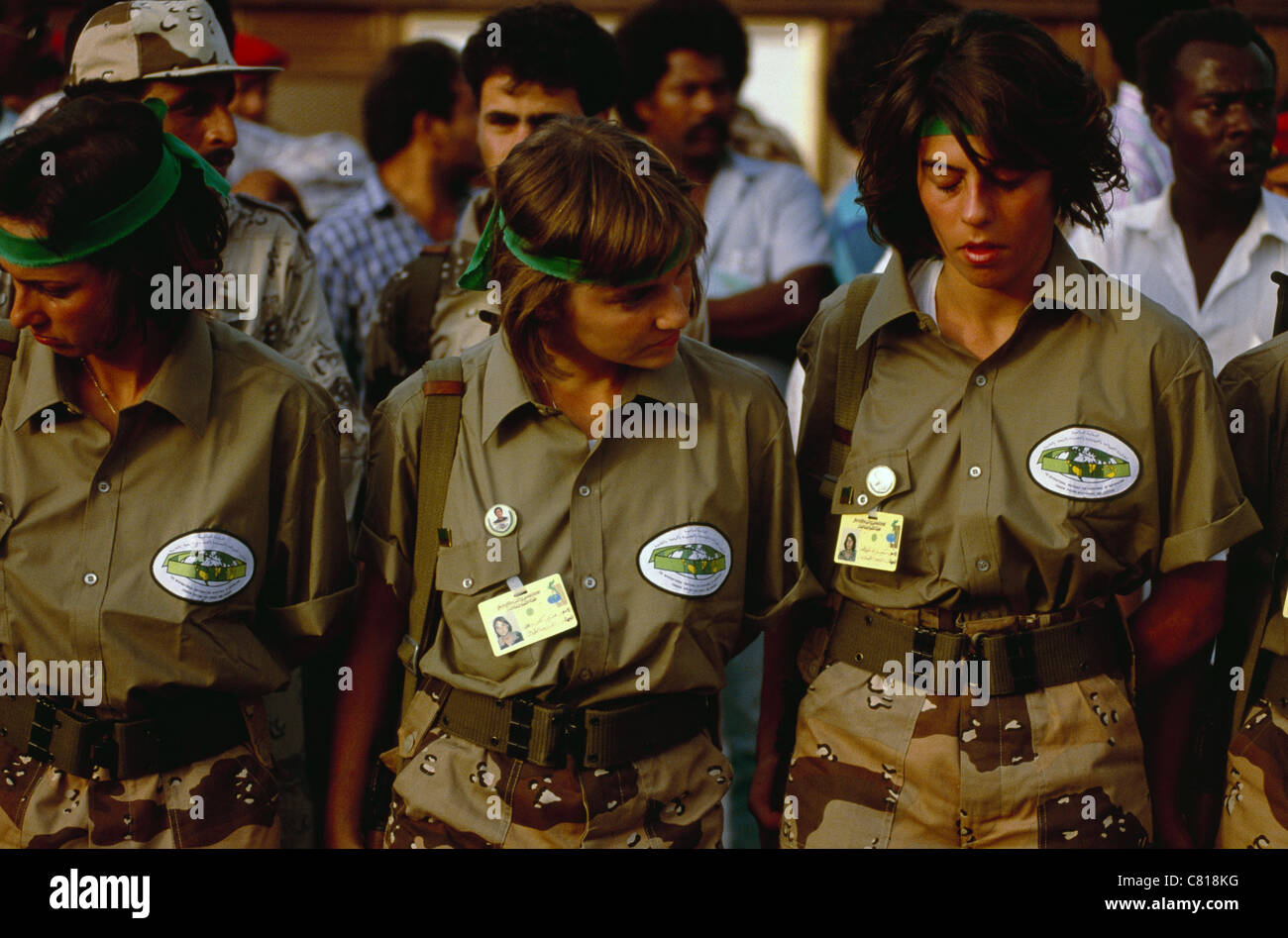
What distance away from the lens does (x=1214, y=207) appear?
3990 mm

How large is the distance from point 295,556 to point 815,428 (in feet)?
3.58

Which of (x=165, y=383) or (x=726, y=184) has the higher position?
(x=726, y=184)

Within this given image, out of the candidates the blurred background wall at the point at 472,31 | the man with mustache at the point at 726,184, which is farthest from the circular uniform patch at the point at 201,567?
the blurred background wall at the point at 472,31

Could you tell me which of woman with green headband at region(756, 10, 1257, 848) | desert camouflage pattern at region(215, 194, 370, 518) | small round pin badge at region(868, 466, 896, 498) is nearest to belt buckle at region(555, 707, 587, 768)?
woman with green headband at region(756, 10, 1257, 848)

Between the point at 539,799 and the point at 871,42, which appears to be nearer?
the point at 539,799

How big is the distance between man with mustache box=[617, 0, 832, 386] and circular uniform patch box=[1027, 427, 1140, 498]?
1.74m

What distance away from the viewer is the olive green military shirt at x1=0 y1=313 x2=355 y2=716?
2539 millimetres

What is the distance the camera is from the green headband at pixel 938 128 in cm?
260

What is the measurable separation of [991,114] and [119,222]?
1600mm

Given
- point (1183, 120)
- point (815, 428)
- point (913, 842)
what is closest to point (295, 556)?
point (815, 428)

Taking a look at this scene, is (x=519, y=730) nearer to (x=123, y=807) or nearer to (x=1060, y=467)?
(x=123, y=807)

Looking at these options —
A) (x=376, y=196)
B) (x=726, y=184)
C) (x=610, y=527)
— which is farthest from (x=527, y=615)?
(x=376, y=196)

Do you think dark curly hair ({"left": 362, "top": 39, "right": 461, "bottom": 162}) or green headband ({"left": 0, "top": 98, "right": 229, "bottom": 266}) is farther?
dark curly hair ({"left": 362, "top": 39, "right": 461, "bottom": 162})

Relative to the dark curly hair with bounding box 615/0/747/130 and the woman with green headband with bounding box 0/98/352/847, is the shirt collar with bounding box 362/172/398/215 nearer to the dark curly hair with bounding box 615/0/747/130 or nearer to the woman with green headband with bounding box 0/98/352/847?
the dark curly hair with bounding box 615/0/747/130
